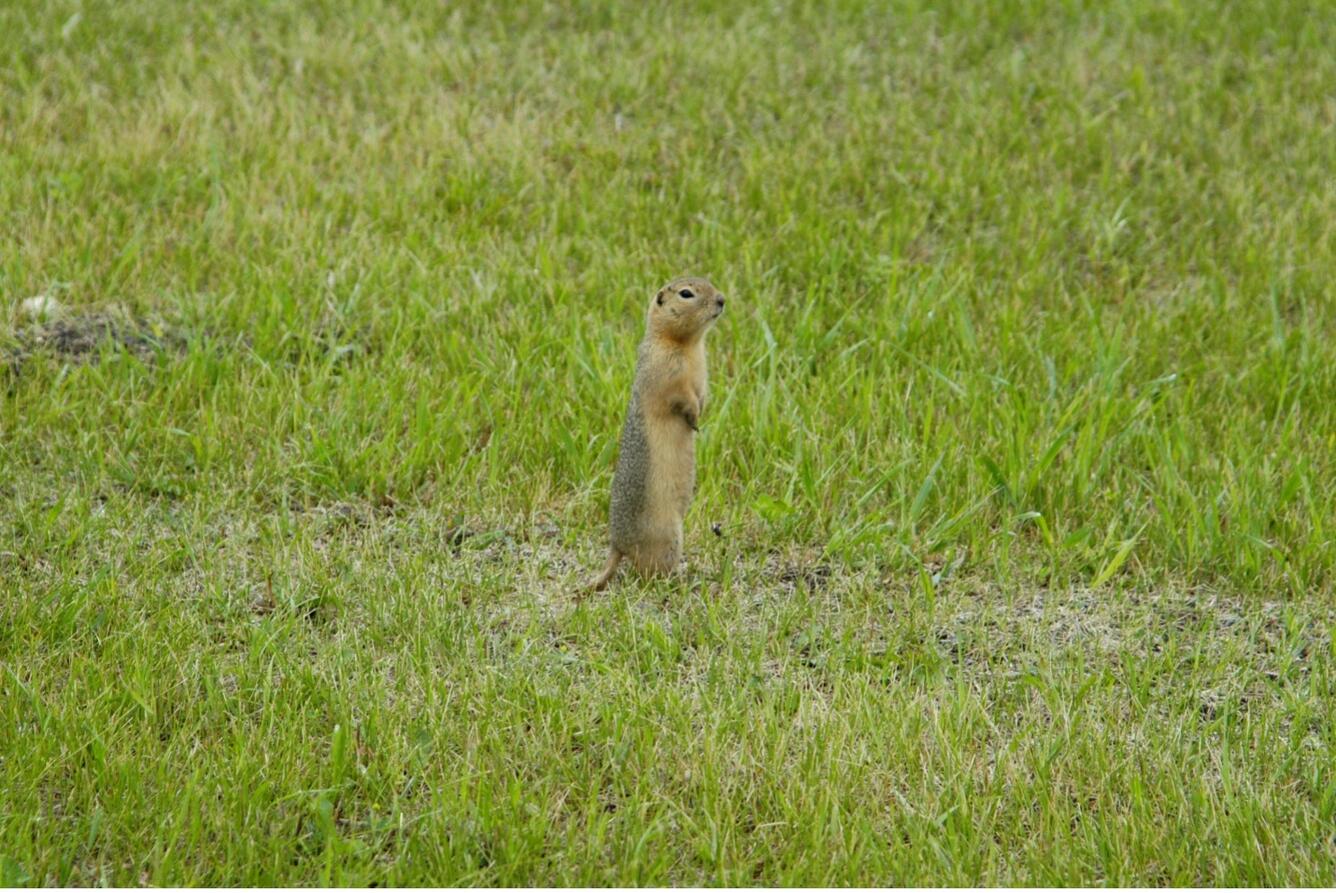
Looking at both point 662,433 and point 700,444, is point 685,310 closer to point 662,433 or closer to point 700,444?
point 662,433

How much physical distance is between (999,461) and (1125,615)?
0.89 metres

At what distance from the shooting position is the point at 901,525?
17.5 ft

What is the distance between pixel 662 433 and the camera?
489 centimetres

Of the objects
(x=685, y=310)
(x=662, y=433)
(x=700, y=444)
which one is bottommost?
(x=700, y=444)

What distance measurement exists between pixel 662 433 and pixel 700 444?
874mm

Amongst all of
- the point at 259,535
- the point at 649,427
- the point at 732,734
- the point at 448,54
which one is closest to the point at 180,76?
the point at 448,54

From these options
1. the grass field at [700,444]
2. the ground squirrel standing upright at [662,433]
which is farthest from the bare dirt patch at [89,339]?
the ground squirrel standing upright at [662,433]

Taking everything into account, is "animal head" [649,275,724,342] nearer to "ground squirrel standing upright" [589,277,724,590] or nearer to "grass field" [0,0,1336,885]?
"ground squirrel standing upright" [589,277,724,590]

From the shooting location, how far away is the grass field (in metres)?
3.97

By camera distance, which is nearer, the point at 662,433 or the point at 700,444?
the point at 662,433

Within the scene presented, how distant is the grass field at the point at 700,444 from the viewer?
3967 millimetres

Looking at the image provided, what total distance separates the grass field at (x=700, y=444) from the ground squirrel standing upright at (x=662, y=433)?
7.3 inches

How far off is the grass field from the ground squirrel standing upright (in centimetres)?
19

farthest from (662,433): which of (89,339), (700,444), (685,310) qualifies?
(89,339)
